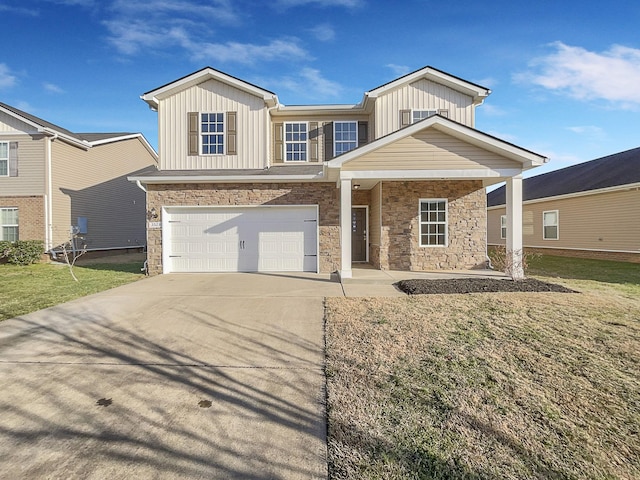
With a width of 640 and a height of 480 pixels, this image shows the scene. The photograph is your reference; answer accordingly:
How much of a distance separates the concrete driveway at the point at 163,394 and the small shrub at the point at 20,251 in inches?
392

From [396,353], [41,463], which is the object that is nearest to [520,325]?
[396,353]

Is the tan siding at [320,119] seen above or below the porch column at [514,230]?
above

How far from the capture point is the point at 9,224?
47.7ft

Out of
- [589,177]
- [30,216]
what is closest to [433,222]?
[589,177]

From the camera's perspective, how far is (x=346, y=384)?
3363mm

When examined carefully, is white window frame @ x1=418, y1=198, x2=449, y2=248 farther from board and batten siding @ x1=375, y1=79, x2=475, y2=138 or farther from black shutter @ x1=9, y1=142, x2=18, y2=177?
black shutter @ x1=9, y1=142, x2=18, y2=177

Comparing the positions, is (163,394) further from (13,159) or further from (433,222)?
(13,159)

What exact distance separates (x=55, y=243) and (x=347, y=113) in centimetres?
1374

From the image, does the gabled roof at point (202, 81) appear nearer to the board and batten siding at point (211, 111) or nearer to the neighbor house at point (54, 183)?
the board and batten siding at point (211, 111)

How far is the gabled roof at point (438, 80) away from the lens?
1203 centimetres

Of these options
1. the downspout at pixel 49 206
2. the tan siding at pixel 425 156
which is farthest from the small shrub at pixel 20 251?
the tan siding at pixel 425 156

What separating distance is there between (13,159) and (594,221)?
25547 millimetres

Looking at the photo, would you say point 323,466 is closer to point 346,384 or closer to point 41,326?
point 346,384

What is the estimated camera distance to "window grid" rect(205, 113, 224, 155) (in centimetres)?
1217
